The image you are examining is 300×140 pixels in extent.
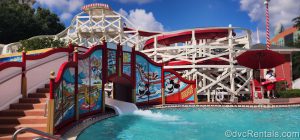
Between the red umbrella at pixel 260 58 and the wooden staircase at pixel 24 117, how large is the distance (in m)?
11.6

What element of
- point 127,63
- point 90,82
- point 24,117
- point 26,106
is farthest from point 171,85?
point 24,117

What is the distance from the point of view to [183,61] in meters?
20.2

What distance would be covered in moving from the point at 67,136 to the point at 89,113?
4.17 metres

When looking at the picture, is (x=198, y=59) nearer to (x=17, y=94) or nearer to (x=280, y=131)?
(x=280, y=131)

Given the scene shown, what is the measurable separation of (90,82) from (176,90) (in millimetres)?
7373

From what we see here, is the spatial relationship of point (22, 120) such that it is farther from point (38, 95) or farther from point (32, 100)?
point (38, 95)

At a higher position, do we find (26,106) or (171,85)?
(171,85)

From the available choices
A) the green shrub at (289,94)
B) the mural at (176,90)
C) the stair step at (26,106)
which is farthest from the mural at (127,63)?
the green shrub at (289,94)

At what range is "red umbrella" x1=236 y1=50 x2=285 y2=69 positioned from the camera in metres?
15.4

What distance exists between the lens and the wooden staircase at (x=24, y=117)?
21.4ft

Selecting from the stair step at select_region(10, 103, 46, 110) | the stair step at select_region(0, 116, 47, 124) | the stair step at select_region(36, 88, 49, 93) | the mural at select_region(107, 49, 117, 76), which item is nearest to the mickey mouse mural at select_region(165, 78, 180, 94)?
the mural at select_region(107, 49, 117, 76)

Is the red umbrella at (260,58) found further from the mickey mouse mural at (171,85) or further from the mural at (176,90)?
the mickey mouse mural at (171,85)

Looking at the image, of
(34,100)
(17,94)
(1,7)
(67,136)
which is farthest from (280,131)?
(1,7)

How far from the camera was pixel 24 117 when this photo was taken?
708cm
